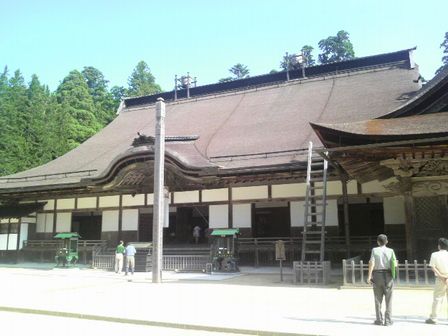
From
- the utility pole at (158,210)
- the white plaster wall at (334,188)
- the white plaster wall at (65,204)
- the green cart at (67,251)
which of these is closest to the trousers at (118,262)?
the green cart at (67,251)

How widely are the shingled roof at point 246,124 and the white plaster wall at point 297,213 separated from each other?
210 centimetres

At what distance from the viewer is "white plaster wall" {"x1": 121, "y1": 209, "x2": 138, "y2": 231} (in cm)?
2045

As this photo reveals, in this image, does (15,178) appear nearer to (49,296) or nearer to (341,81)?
(49,296)

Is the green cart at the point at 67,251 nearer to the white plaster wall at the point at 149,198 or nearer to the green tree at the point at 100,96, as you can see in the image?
the white plaster wall at the point at 149,198

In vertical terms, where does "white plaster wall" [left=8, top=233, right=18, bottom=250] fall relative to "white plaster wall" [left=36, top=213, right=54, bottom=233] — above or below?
below

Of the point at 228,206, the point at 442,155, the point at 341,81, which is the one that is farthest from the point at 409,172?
the point at 341,81

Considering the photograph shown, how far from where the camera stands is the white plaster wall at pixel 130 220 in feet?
67.1

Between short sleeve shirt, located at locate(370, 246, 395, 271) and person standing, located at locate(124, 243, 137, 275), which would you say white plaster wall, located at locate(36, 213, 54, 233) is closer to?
person standing, located at locate(124, 243, 137, 275)

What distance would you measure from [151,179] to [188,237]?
3980mm

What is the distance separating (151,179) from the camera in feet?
63.6

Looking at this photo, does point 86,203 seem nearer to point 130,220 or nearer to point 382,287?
point 130,220

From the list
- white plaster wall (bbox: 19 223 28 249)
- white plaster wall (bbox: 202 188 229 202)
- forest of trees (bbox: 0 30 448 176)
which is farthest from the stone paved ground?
forest of trees (bbox: 0 30 448 176)

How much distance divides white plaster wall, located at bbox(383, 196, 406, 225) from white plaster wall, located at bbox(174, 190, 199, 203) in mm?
8071

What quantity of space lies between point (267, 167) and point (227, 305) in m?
8.14
